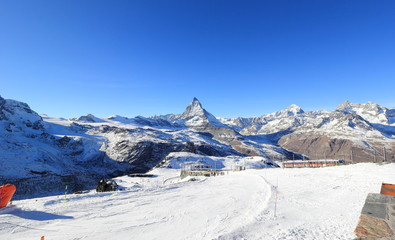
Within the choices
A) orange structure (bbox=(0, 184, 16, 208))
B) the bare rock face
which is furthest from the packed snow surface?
the bare rock face

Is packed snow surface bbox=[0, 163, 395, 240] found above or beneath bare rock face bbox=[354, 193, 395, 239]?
beneath

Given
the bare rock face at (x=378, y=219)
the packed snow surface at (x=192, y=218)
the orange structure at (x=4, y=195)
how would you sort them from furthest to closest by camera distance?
the orange structure at (x=4, y=195), the packed snow surface at (x=192, y=218), the bare rock face at (x=378, y=219)

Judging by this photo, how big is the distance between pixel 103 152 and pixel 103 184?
548ft

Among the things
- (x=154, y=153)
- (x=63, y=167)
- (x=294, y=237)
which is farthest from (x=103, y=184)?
(x=154, y=153)

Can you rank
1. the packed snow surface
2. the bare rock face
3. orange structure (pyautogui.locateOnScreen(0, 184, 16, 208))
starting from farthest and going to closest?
orange structure (pyautogui.locateOnScreen(0, 184, 16, 208))
the packed snow surface
the bare rock face

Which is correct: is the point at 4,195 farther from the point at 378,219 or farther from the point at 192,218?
the point at 378,219

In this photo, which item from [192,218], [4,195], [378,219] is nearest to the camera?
[378,219]

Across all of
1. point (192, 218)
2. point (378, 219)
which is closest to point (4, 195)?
point (192, 218)

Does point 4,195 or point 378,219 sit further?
point 4,195

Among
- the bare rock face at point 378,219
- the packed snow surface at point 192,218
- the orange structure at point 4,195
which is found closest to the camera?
the bare rock face at point 378,219

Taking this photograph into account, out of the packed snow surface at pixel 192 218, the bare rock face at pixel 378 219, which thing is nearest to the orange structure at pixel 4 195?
the packed snow surface at pixel 192 218

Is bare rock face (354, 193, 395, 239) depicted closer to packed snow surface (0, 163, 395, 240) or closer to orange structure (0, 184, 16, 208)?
packed snow surface (0, 163, 395, 240)

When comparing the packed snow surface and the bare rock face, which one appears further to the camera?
the packed snow surface

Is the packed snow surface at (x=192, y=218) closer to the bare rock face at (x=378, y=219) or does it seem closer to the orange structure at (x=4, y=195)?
the orange structure at (x=4, y=195)
